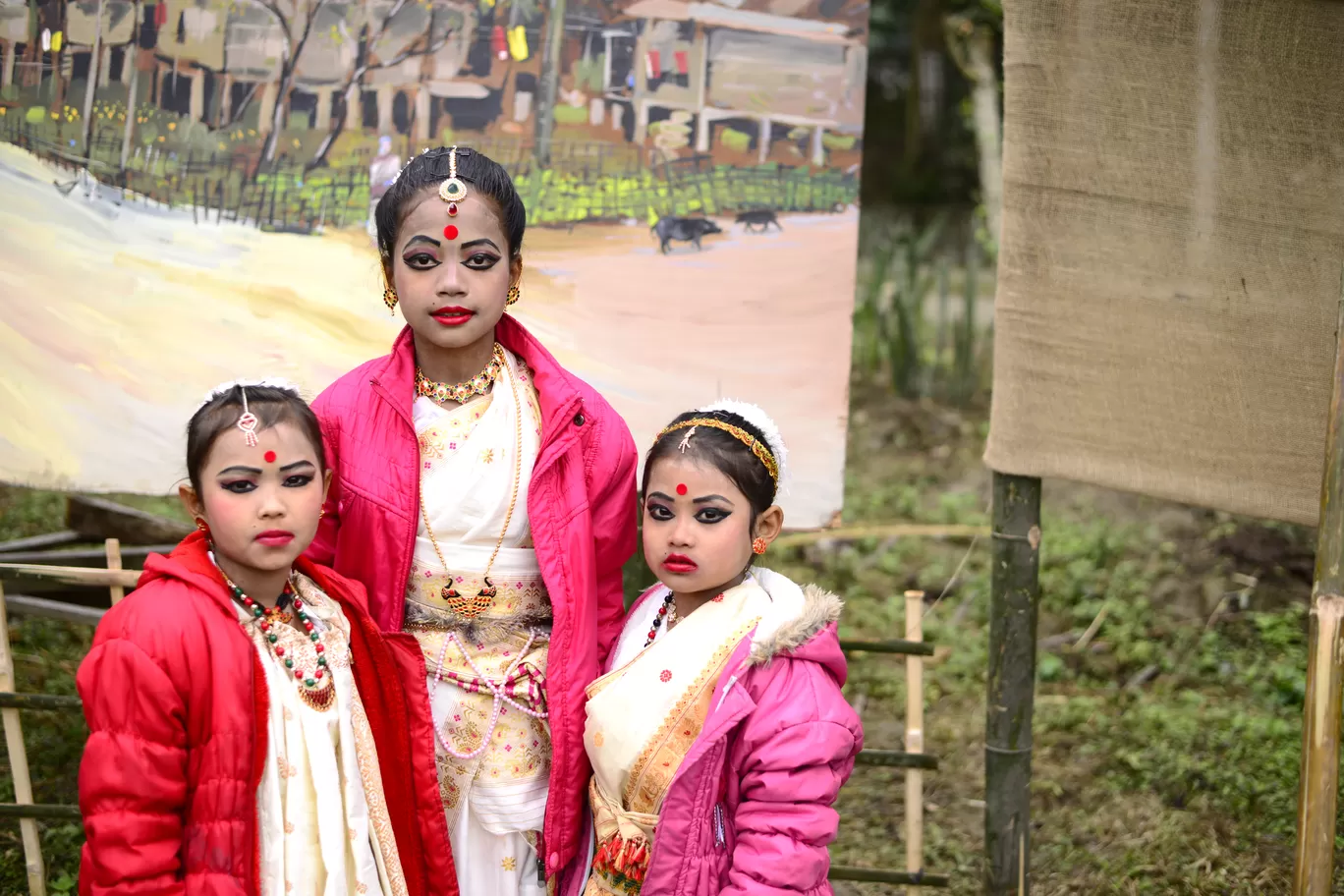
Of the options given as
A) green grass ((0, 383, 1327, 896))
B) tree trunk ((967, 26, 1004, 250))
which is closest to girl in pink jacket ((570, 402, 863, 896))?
green grass ((0, 383, 1327, 896))

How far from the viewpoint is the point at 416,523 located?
255 centimetres

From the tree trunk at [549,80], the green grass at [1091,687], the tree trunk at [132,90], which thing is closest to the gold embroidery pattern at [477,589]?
the green grass at [1091,687]

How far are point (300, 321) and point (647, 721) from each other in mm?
1838

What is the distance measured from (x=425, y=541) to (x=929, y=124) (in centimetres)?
1223

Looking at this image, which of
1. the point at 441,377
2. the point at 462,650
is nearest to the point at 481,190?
the point at 441,377

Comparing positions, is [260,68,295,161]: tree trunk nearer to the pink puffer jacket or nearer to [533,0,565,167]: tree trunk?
[533,0,565,167]: tree trunk

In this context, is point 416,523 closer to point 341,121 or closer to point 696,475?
point 696,475

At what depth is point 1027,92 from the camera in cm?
323

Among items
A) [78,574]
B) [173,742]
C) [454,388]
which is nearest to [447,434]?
[454,388]

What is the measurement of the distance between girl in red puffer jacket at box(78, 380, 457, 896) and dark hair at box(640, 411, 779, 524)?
2.17ft

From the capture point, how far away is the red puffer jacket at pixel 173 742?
6.73ft

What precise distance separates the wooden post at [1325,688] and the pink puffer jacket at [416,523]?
4.81 feet

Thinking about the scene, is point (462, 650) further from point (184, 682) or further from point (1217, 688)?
point (1217, 688)

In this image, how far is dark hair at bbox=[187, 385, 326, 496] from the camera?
7.39 ft
